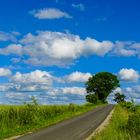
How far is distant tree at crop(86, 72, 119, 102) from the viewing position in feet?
519

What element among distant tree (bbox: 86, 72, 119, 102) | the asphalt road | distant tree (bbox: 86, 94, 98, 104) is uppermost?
distant tree (bbox: 86, 72, 119, 102)

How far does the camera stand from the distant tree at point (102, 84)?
519ft

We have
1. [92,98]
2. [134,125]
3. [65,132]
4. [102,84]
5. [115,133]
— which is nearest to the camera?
[115,133]

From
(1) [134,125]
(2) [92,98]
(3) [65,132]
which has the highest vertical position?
(2) [92,98]

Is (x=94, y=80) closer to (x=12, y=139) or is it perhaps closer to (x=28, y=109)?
(x=28, y=109)

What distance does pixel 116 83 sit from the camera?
161125 mm

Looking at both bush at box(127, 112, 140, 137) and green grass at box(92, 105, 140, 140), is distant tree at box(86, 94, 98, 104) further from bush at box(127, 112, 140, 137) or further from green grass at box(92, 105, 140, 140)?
bush at box(127, 112, 140, 137)

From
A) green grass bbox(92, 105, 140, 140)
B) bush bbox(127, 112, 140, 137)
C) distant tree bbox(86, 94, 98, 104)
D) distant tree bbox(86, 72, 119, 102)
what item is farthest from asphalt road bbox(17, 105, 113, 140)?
distant tree bbox(86, 72, 119, 102)

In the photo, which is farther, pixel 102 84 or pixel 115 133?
pixel 102 84

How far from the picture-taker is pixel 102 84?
6255 inches

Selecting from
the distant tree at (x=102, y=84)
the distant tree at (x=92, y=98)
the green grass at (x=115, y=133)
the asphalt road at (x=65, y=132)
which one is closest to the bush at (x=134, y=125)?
the green grass at (x=115, y=133)

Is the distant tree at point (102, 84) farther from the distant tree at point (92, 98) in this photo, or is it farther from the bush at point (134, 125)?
the bush at point (134, 125)

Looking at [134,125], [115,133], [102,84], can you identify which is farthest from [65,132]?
[102,84]

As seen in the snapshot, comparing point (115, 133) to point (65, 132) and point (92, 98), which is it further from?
point (92, 98)
